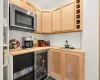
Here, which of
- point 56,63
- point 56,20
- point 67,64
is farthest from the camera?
point 56,20

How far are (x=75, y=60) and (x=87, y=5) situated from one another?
1086 millimetres

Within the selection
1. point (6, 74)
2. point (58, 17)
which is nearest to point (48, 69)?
point (6, 74)

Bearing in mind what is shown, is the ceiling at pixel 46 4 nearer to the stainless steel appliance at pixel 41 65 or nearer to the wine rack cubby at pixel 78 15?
the wine rack cubby at pixel 78 15

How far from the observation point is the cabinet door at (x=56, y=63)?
228 cm

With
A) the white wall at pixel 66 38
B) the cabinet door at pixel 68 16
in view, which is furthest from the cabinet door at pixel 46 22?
the cabinet door at pixel 68 16

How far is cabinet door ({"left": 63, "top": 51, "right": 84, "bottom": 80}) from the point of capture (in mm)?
1792

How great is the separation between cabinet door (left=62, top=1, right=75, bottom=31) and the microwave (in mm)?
764

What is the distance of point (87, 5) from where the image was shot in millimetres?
1631

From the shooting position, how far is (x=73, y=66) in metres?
1.96

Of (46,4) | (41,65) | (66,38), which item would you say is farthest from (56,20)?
(41,65)

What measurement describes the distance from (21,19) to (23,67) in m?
0.94

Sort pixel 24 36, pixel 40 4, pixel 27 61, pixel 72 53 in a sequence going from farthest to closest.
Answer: pixel 40 4 < pixel 24 36 < pixel 72 53 < pixel 27 61

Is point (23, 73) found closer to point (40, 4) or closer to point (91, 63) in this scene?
point (91, 63)

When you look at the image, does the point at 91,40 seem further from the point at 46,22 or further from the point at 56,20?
the point at 46,22
